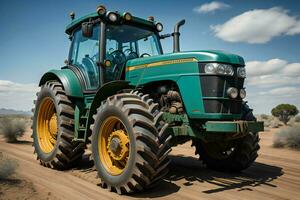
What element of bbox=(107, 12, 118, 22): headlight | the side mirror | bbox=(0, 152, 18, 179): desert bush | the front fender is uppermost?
bbox=(107, 12, 118, 22): headlight

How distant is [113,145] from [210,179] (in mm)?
1919

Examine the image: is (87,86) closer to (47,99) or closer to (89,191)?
(47,99)

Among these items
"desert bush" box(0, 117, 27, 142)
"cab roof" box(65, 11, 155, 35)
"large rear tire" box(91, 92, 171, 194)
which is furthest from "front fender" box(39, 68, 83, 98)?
"desert bush" box(0, 117, 27, 142)

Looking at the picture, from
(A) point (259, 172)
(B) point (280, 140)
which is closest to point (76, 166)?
(A) point (259, 172)

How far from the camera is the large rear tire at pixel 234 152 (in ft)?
19.3

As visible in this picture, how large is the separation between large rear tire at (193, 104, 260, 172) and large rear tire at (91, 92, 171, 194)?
1994 millimetres

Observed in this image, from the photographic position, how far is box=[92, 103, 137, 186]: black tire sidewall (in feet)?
14.6

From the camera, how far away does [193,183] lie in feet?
17.6

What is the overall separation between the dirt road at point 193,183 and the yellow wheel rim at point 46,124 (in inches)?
20.4

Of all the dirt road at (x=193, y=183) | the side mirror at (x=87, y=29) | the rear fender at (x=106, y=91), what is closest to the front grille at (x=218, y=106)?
the dirt road at (x=193, y=183)

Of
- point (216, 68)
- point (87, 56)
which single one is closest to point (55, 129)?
point (87, 56)

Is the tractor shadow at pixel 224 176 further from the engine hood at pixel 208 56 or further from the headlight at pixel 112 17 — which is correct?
the headlight at pixel 112 17

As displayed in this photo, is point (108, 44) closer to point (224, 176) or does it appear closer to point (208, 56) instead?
point (208, 56)

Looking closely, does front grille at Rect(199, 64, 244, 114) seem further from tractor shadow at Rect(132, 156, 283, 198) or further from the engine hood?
tractor shadow at Rect(132, 156, 283, 198)
